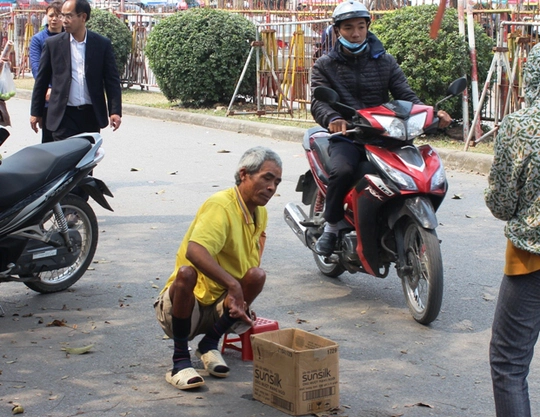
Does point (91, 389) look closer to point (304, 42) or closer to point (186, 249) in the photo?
point (186, 249)

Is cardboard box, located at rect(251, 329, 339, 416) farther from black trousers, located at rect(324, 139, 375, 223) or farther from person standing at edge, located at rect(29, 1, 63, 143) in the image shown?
person standing at edge, located at rect(29, 1, 63, 143)

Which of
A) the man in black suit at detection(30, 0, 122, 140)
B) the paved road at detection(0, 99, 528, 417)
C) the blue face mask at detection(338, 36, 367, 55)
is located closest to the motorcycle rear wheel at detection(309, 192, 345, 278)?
the paved road at detection(0, 99, 528, 417)

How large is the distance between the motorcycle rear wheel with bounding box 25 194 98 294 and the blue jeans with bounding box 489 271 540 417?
3633 mm

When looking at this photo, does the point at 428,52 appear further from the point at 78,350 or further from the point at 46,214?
the point at 78,350

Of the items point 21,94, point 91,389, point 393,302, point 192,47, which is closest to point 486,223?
point 393,302

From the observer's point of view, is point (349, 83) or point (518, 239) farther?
point (349, 83)

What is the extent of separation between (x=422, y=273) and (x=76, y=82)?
3.82 meters

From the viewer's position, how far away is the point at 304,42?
16.1 meters

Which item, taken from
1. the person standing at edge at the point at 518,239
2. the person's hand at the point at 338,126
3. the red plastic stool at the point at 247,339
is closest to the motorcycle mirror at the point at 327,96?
the person's hand at the point at 338,126

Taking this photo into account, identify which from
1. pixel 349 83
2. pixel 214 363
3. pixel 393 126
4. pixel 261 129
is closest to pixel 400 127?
pixel 393 126

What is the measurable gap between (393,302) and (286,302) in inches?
28.4

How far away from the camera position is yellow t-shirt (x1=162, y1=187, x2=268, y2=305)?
15.0 ft

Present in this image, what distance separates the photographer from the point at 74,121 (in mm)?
8195

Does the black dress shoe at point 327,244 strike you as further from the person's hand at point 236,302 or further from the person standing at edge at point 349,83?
the person's hand at point 236,302
